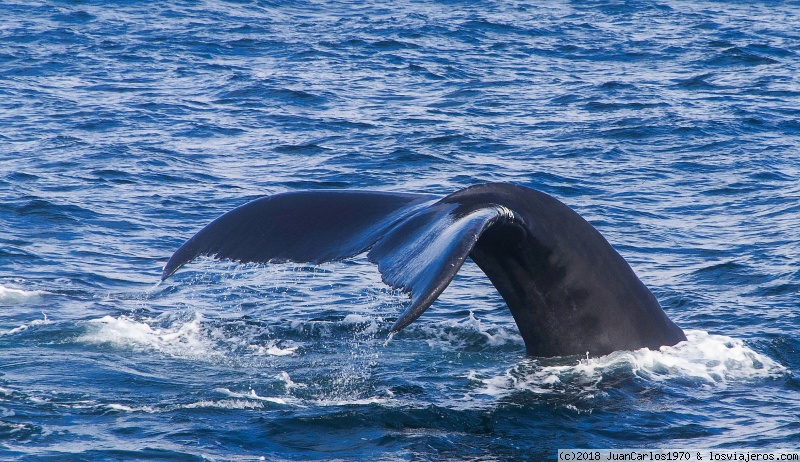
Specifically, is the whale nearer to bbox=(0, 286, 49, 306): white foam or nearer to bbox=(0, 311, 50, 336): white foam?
bbox=(0, 311, 50, 336): white foam

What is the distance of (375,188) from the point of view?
13641mm

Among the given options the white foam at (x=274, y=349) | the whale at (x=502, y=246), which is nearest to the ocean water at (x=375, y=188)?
the white foam at (x=274, y=349)

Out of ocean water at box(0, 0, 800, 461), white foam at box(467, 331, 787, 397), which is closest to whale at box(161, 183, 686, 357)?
white foam at box(467, 331, 787, 397)

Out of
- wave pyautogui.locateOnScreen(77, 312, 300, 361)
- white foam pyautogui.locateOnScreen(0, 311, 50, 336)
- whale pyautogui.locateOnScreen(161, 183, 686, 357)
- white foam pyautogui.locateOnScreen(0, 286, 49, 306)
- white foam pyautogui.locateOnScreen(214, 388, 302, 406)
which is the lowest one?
white foam pyautogui.locateOnScreen(0, 286, 49, 306)

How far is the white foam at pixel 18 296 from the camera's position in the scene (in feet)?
30.1

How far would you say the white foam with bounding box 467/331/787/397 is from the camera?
6.64m

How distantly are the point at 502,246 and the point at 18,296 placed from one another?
4.92 metres

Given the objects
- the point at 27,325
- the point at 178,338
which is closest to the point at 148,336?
the point at 178,338

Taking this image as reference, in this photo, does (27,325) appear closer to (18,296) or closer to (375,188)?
(18,296)

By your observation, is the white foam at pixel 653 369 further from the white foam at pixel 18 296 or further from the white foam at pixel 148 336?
the white foam at pixel 18 296

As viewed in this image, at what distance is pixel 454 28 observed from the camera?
27.4 m

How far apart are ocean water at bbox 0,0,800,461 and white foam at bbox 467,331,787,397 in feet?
0.07

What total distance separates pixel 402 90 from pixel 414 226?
1455 centimetres

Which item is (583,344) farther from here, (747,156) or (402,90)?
(402,90)
